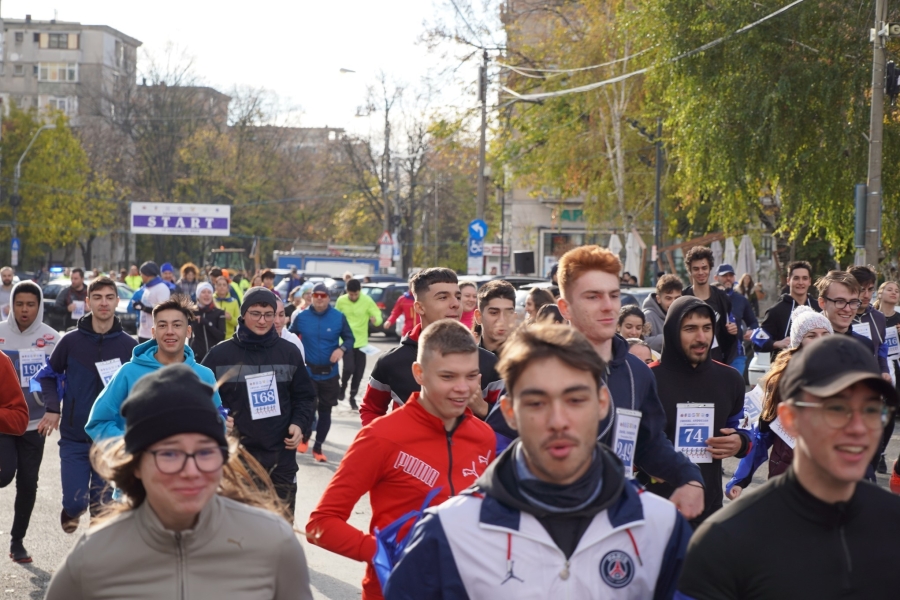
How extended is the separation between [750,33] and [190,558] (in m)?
19.6

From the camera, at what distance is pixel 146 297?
1823 cm

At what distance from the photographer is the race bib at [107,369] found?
8.12 m

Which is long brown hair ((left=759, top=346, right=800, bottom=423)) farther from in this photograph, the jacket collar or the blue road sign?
the blue road sign

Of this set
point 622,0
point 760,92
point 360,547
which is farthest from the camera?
point 622,0

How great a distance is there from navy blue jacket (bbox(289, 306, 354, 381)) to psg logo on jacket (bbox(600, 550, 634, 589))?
10.9 metres

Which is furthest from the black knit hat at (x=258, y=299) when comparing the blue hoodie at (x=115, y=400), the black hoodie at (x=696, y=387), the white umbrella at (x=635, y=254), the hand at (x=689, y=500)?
the white umbrella at (x=635, y=254)

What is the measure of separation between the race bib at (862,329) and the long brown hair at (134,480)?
671 cm

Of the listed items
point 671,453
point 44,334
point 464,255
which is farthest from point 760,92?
point 464,255

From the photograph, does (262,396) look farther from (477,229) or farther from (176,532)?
(477,229)

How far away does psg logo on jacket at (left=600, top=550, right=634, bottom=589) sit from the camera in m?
2.80

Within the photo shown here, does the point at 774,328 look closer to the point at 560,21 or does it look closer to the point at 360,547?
the point at 360,547

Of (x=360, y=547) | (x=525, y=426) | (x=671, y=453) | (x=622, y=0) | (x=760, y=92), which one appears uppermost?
(x=622, y=0)

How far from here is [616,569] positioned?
282 centimetres

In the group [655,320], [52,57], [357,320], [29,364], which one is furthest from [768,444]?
[52,57]
